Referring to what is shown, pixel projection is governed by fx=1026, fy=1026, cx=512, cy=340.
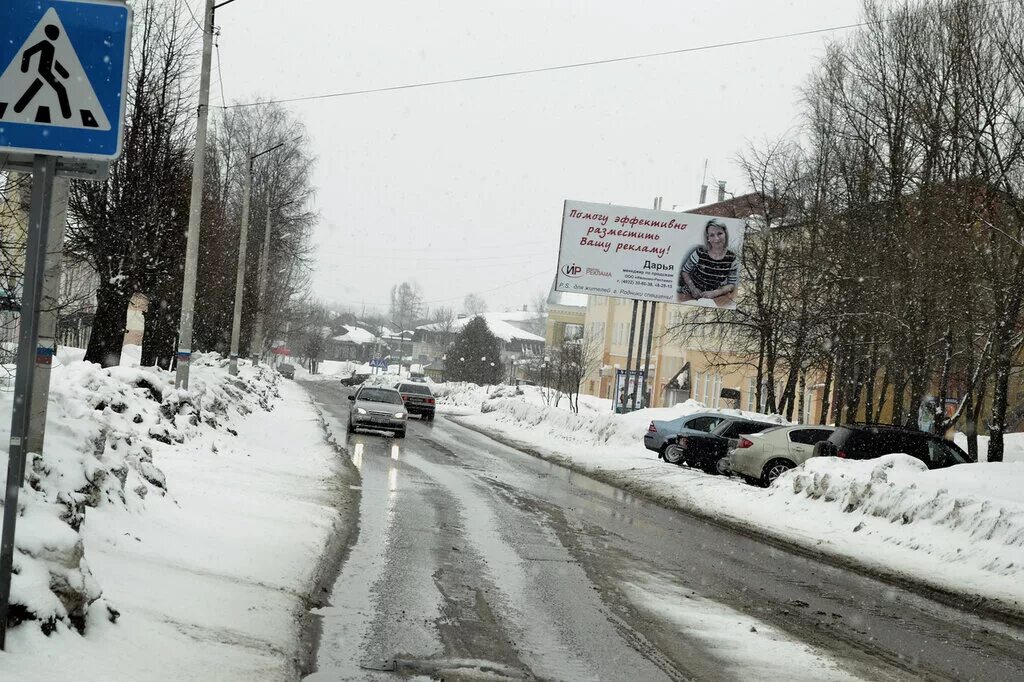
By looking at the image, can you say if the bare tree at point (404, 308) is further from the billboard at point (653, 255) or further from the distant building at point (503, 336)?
the billboard at point (653, 255)

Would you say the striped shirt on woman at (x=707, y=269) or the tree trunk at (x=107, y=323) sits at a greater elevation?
the striped shirt on woman at (x=707, y=269)

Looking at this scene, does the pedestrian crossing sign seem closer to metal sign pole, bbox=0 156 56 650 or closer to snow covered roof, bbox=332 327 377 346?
metal sign pole, bbox=0 156 56 650

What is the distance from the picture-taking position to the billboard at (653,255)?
3500cm

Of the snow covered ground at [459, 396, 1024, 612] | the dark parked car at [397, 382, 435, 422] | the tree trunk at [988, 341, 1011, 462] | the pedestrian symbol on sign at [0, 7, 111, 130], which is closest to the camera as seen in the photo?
the pedestrian symbol on sign at [0, 7, 111, 130]

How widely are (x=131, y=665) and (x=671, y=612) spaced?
4442 mm

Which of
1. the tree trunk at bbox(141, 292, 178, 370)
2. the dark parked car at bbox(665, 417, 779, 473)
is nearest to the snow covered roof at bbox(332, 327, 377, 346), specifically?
the tree trunk at bbox(141, 292, 178, 370)

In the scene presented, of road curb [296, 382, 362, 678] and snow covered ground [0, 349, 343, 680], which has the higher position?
snow covered ground [0, 349, 343, 680]

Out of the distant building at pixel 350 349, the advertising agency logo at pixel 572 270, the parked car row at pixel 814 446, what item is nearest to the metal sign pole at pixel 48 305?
the parked car row at pixel 814 446

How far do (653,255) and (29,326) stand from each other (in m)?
31.9

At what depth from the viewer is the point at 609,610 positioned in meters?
8.08

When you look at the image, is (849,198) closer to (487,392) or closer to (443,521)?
(443,521)

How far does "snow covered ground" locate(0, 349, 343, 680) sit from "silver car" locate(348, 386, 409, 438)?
14110 mm

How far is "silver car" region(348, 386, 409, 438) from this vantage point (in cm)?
2859

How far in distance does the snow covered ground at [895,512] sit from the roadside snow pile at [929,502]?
14 millimetres
